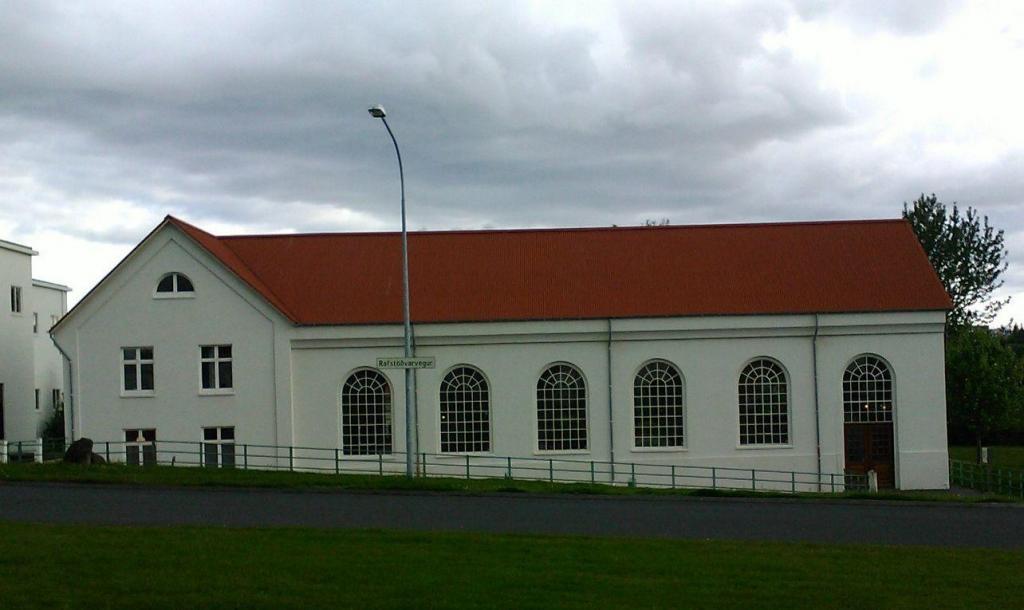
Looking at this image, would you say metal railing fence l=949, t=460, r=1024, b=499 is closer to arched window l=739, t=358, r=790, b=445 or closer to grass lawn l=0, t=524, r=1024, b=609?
arched window l=739, t=358, r=790, b=445

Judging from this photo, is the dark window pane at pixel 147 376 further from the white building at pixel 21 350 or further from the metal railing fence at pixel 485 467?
the white building at pixel 21 350

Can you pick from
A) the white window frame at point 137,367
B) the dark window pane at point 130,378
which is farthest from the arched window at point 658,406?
the dark window pane at point 130,378

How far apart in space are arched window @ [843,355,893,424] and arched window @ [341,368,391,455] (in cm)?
1489

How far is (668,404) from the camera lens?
35625mm

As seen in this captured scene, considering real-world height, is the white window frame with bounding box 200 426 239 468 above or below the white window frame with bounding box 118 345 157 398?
below

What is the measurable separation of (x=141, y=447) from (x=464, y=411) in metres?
10.2

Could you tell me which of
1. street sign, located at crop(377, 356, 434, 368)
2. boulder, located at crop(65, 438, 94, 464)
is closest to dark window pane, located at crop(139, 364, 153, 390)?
boulder, located at crop(65, 438, 94, 464)

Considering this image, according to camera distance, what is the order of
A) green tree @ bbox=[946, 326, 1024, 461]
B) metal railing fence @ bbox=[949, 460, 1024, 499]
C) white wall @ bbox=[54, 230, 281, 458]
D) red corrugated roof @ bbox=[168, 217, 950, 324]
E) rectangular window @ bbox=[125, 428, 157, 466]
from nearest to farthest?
1. metal railing fence @ bbox=[949, 460, 1024, 499]
2. rectangular window @ bbox=[125, 428, 157, 466]
3. white wall @ bbox=[54, 230, 281, 458]
4. red corrugated roof @ bbox=[168, 217, 950, 324]
5. green tree @ bbox=[946, 326, 1024, 461]

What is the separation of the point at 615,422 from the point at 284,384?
10.7m

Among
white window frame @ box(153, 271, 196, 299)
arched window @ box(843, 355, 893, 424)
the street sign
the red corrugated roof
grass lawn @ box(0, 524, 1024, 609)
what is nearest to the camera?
grass lawn @ box(0, 524, 1024, 609)

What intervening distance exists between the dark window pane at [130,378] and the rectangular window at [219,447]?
110 inches

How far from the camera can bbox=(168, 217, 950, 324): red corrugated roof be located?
36.0m

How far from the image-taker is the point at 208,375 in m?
35.3

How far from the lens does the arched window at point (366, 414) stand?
35.2m
